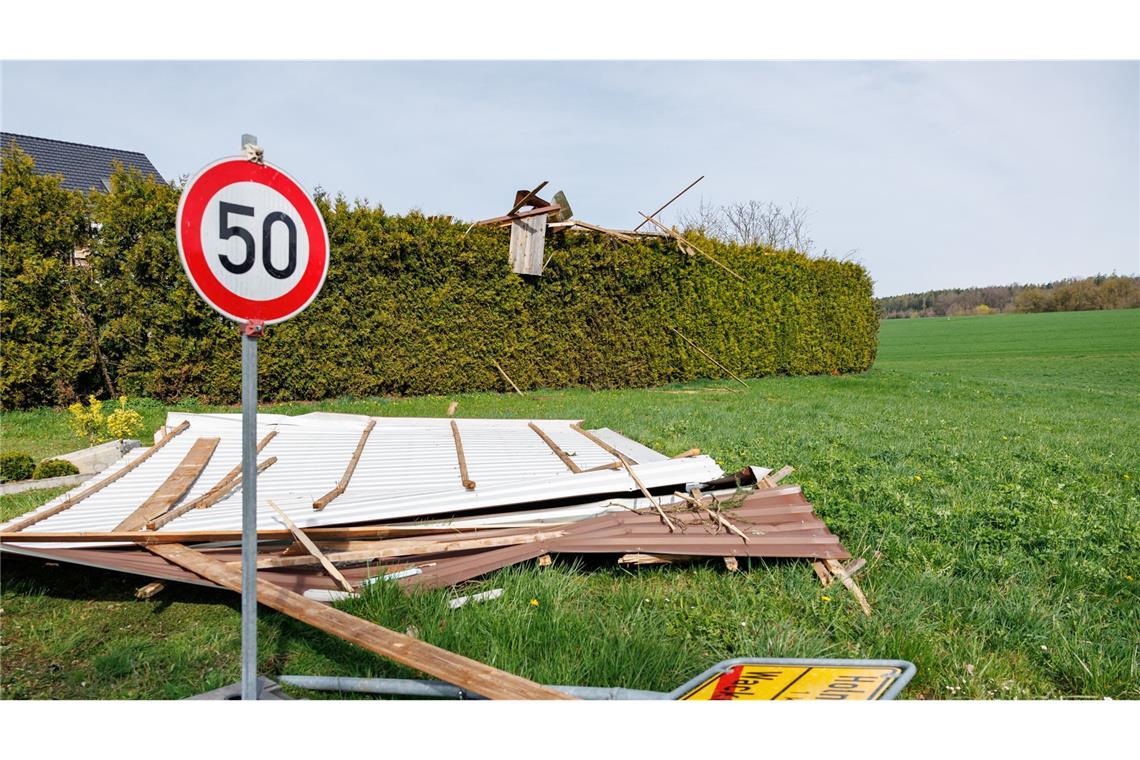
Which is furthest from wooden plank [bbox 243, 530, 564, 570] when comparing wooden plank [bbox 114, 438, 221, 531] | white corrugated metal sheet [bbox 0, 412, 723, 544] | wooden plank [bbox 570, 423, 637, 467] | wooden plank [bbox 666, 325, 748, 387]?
wooden plank [bbox 666, 325, 748, 387]

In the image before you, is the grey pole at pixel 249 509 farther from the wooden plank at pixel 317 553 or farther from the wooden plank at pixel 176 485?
the wooden plank at pixel 176 485

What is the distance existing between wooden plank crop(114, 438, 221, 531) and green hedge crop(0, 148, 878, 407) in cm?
527

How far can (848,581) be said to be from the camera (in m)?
3.80

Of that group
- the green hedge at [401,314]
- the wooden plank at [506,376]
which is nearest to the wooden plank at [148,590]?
the green hedge at [401,314]

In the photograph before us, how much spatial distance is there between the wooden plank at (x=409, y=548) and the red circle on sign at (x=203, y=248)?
172cm

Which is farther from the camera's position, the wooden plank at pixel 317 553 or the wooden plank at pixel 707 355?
the wooden plank at pixel 707 355

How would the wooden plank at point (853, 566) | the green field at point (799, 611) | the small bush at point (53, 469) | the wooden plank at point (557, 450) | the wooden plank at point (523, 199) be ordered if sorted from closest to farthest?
1. the green field at point (799, 611)
2. the wooden plank at point (853, 566)
3. the wooden plank at point (557, 450)
4. the small bush at point (53, 469)
5. the wooden plank at point (523, 199)

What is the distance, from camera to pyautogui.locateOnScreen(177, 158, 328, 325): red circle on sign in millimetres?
2262

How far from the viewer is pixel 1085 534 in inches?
182

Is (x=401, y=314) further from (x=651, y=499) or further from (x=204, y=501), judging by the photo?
(x=651, y=499)

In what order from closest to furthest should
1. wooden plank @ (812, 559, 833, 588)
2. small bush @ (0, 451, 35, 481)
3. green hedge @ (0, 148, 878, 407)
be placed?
wooden plank @ (812, 559, 833, 588)
small bush @ (0, 451, 35, 481)
green hedge @ (0, 148, 878, 407)

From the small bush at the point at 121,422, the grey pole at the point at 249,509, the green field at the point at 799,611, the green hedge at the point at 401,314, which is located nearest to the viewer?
the grey pole at the point at 249,509

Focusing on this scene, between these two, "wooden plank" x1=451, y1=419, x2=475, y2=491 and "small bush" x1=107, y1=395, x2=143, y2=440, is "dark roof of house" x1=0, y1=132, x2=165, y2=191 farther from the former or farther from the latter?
"wooden plank" x1=451, y1=419, x2=475, y2=491

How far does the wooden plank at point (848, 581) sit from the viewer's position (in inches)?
142
